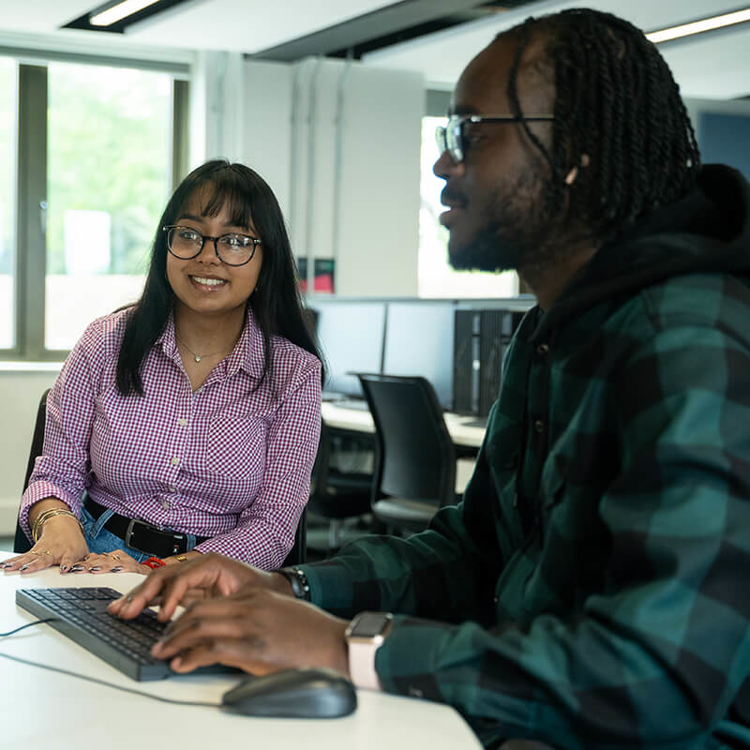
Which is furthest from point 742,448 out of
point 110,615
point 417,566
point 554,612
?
point 110,615

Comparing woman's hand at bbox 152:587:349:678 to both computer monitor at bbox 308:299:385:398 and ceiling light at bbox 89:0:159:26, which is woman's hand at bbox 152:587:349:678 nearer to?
computer monitor at bbox 308:299:385:398

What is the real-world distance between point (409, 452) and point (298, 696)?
2859 mm

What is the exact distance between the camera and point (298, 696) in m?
0.90

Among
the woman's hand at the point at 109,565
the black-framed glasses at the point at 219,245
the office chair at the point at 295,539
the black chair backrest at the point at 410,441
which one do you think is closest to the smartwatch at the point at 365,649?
the woman's hand at the point at 109,565

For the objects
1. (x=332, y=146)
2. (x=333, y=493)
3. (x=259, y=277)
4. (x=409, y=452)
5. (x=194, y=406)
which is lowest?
(x=333, y=493)

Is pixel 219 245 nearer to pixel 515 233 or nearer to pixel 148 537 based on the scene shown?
pixel 148 537

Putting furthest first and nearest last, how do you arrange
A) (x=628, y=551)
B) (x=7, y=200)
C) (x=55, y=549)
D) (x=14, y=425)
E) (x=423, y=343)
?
(x=7, y=200) < (x=14, y=425) < (x=423, y=343) < (x=55, y=549) < (x=628, y=551)

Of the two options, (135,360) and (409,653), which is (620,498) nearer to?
(409,653)

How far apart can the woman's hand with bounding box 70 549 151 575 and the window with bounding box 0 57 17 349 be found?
4561 mm

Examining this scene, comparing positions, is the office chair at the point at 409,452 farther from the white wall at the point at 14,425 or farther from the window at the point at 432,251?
the window at the point at 432,251

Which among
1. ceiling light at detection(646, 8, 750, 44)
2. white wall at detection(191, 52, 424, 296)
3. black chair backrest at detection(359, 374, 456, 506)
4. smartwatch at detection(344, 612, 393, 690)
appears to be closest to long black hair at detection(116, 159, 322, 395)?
smartwatch at detection(344, 612, 393, 690)

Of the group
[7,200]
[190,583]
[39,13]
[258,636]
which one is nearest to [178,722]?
[258,636]

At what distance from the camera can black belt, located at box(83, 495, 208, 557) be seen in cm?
186

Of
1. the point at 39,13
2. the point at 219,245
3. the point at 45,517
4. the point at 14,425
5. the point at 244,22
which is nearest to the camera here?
the point at 45,517
